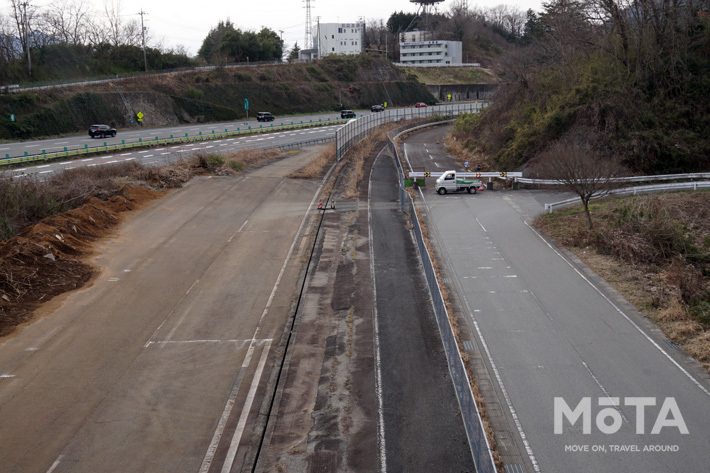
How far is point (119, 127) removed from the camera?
242ft

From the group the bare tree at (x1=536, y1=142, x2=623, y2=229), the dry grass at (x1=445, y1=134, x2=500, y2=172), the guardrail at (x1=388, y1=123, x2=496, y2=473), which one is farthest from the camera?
the dry grass at (x1=445, y1=134, x2=500, y2=172)

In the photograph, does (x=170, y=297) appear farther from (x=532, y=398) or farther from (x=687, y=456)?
(x=687, y=456)

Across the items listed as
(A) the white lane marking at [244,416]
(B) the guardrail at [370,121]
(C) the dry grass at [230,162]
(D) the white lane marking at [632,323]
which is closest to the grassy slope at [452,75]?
(B) the guardrail at [370,121]

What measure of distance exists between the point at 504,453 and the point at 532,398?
2.61 meters

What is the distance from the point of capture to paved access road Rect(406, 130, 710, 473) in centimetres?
1257

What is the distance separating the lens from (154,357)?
17266 mm

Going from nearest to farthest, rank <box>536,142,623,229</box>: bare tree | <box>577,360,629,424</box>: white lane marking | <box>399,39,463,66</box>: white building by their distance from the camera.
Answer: <box>577,360,629,424</box>: white lane marking, <box>536,142,623,229</box>: bare tree, <box>399,39,463,66</box>: white building

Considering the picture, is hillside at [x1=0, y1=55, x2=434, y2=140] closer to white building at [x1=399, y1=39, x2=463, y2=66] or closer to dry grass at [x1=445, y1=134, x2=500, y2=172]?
white building at [x1=399, y1=39, x2=463, y2=66]

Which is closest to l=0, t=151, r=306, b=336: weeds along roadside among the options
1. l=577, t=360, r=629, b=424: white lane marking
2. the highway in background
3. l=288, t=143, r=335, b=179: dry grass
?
l=288, t=143, r=335, b=179: dry grass

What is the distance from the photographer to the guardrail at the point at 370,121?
52.4 meters

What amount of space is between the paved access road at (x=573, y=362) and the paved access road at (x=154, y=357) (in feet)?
22.4

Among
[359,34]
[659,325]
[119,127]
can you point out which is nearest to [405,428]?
[659,325]

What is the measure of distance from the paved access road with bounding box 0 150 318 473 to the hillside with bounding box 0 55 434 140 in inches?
1855

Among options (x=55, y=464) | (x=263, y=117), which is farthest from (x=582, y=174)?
(x=263, y=117)
